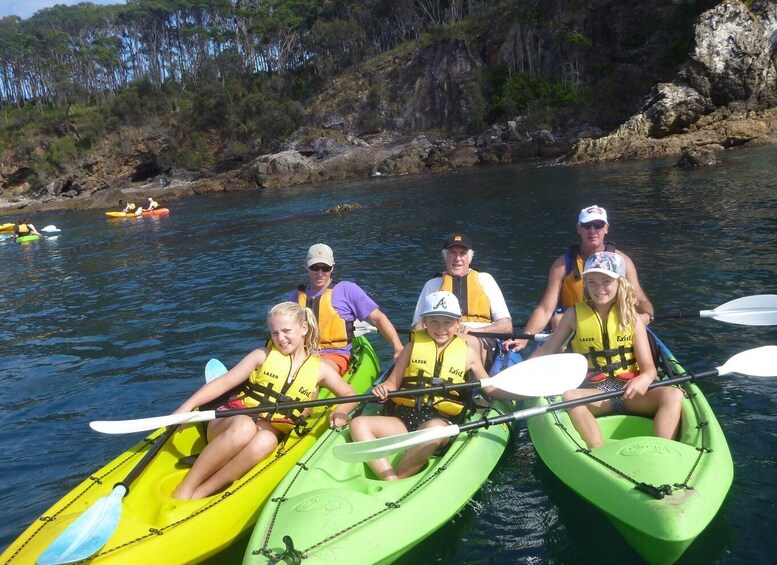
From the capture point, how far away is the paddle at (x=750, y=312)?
5.94m

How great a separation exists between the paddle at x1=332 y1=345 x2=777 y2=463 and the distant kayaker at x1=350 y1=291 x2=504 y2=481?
199mm

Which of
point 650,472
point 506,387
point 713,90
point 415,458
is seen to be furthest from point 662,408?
point 713,90

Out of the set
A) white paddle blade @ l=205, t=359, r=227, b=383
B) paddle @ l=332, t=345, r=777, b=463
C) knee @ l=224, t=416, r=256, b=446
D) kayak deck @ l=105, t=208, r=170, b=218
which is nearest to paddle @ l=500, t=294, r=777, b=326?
paddle @ l=332, t=345, r=777, b=463

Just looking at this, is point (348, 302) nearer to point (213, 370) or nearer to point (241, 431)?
point (213, 370)

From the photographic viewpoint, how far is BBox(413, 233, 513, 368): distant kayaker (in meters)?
5.78

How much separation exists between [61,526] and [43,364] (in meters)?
5.24

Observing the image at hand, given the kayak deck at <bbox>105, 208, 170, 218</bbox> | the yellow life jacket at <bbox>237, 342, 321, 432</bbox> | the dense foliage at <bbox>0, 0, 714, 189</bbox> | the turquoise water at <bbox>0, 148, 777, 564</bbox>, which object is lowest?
the turquoise water at <bbox>0, 148, 777, 564</bbox>

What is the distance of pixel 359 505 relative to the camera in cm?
364

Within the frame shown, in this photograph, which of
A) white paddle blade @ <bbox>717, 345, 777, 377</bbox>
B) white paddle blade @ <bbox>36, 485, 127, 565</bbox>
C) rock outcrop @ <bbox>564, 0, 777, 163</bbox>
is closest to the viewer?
white paddle blade @ <bbox>36, 485, 127, 565</bbox>

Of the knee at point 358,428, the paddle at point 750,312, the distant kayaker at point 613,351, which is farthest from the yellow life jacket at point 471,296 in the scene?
the knee at point 358,428

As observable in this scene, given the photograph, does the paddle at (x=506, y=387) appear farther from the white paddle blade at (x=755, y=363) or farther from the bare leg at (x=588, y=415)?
the white paddle blade at (x=755, y=363)

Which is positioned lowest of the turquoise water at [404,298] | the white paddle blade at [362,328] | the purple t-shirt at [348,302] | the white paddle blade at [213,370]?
the turquoise water at [404,298]

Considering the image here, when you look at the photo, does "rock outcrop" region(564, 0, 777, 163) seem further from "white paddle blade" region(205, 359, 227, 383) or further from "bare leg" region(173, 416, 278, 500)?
"bare leg" region(173, 416, 278, 500)

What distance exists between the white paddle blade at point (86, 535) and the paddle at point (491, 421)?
127cm
